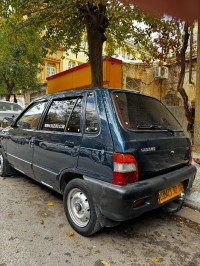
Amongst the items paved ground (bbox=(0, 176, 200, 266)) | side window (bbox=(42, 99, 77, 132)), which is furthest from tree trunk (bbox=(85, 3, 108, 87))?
paved ground (bbox=(0, 176, 200, 266))

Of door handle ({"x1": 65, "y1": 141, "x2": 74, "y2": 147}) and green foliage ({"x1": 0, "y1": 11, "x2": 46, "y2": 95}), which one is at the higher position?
green foliage ({"x1": 0, "y1": 11, "x2": 46, "y2": 95})

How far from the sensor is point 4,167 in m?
4.51

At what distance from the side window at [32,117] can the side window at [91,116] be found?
113 centimetres

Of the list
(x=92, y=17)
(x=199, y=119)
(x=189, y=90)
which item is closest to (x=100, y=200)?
(x=199, y=119)

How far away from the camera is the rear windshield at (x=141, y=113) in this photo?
2.35 meters

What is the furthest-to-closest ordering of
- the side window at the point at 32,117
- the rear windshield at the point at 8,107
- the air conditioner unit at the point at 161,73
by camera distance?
the air conditioner unit at the point at 161,73 < the rear windshield at the point at 8,107 < the side window at the point at 32,117

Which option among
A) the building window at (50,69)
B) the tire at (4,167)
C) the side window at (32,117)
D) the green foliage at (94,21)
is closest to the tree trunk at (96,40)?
the green foliage at (94,21)

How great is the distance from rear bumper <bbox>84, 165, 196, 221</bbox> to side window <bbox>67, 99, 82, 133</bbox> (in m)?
0.67

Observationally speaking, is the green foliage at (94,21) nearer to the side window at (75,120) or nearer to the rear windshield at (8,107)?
the rear windshield at (8,107)

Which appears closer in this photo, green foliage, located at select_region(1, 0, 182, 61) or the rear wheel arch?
the rear wheel arch

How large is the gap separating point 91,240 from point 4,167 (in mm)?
3023

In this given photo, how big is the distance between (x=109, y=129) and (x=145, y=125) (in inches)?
21.9

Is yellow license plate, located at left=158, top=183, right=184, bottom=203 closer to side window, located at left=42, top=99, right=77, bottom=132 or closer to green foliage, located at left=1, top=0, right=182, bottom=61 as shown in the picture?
side window, located at left=42, top=99, right=77, bottom=132

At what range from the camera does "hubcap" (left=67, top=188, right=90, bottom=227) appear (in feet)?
7.91
